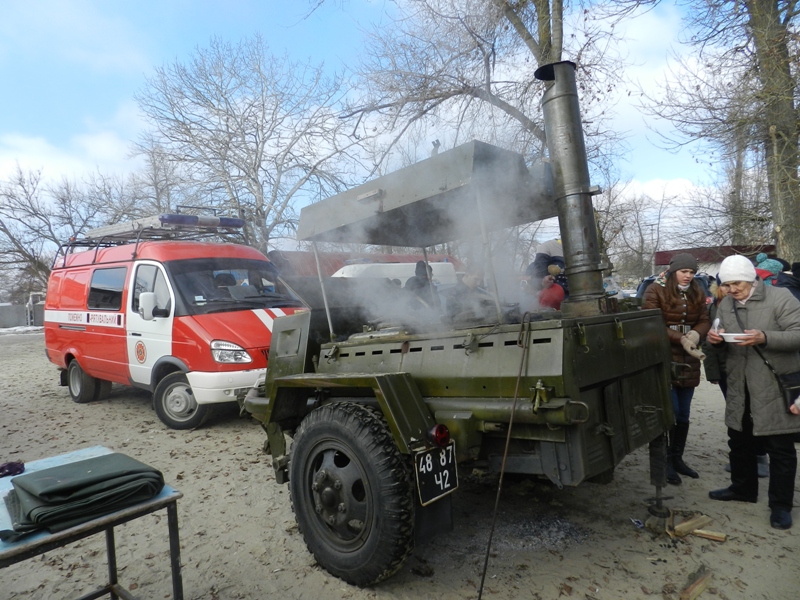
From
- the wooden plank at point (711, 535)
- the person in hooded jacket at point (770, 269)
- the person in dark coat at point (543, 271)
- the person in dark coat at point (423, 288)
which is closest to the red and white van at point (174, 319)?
the person in dark coat at point (423, 288)

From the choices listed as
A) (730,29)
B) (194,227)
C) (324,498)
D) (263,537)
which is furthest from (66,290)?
(730,29)

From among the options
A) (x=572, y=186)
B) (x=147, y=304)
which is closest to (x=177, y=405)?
(x=147, y=304)

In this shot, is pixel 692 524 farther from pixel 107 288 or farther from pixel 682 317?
pixel 107 288

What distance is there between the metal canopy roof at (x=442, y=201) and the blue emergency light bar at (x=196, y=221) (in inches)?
174

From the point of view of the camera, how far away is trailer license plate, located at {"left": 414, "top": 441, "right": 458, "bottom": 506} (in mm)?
2609

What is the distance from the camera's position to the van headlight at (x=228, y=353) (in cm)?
608

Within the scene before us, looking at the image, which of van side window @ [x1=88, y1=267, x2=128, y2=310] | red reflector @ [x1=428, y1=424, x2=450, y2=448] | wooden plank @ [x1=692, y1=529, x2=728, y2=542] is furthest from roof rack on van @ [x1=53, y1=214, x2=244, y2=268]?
wooden plank @ [x1=692, y1=529, x2=728, y2=542]

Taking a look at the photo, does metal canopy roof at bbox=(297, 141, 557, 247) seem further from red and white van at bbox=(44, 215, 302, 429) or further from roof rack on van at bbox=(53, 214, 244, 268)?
roof rack on van at bbox=(53, 214, 244, 268)

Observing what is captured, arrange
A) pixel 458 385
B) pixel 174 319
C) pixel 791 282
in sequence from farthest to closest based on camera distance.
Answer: pixel 174 319, pixel 791 282, pixel 458 385

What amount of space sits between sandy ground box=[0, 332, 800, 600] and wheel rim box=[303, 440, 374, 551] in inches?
11.6

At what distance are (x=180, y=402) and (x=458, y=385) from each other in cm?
483

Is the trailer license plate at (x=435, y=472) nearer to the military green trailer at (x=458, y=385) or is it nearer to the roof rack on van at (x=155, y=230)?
the military green trailer at (x=458, y=385)

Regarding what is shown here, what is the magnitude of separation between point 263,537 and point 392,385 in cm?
173

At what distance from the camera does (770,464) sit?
11.8ft
